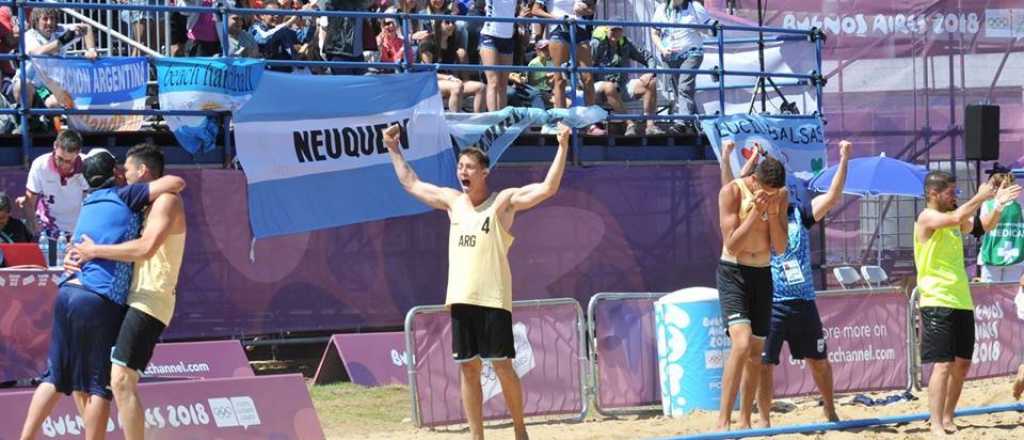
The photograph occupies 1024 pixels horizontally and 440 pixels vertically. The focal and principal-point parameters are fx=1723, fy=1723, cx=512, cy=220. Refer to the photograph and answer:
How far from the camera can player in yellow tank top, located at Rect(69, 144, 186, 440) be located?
885cm

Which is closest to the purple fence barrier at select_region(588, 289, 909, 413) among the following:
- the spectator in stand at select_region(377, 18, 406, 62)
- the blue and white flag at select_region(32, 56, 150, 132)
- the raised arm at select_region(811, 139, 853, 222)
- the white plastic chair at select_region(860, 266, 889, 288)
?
the raised arm at select_region(811, 139, 853, 222)

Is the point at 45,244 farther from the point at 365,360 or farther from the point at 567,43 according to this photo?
the point at 567,43

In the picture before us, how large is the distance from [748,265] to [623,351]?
2265 millimetres

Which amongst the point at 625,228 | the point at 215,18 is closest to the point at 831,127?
the point at 625,228

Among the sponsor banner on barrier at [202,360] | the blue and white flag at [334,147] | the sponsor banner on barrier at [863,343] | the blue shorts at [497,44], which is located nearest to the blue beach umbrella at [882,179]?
the sponsor banner on barrier at [863,343]

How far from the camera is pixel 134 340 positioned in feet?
29.2

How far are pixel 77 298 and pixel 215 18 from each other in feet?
18.6

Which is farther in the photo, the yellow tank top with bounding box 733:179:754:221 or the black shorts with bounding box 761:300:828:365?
the black shorts with bounding box 761:300:828:365

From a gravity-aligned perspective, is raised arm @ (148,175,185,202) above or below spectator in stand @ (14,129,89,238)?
above

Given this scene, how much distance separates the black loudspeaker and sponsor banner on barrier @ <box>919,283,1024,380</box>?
4.92m

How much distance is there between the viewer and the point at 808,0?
21875 millimetres

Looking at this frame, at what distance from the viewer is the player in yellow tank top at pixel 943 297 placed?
10938mm

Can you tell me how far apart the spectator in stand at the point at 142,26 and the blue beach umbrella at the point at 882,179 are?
6.83 m

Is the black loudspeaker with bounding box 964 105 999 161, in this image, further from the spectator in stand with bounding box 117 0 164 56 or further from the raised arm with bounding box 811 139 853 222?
the spectator in stand with bounding box 117 0 164 56
